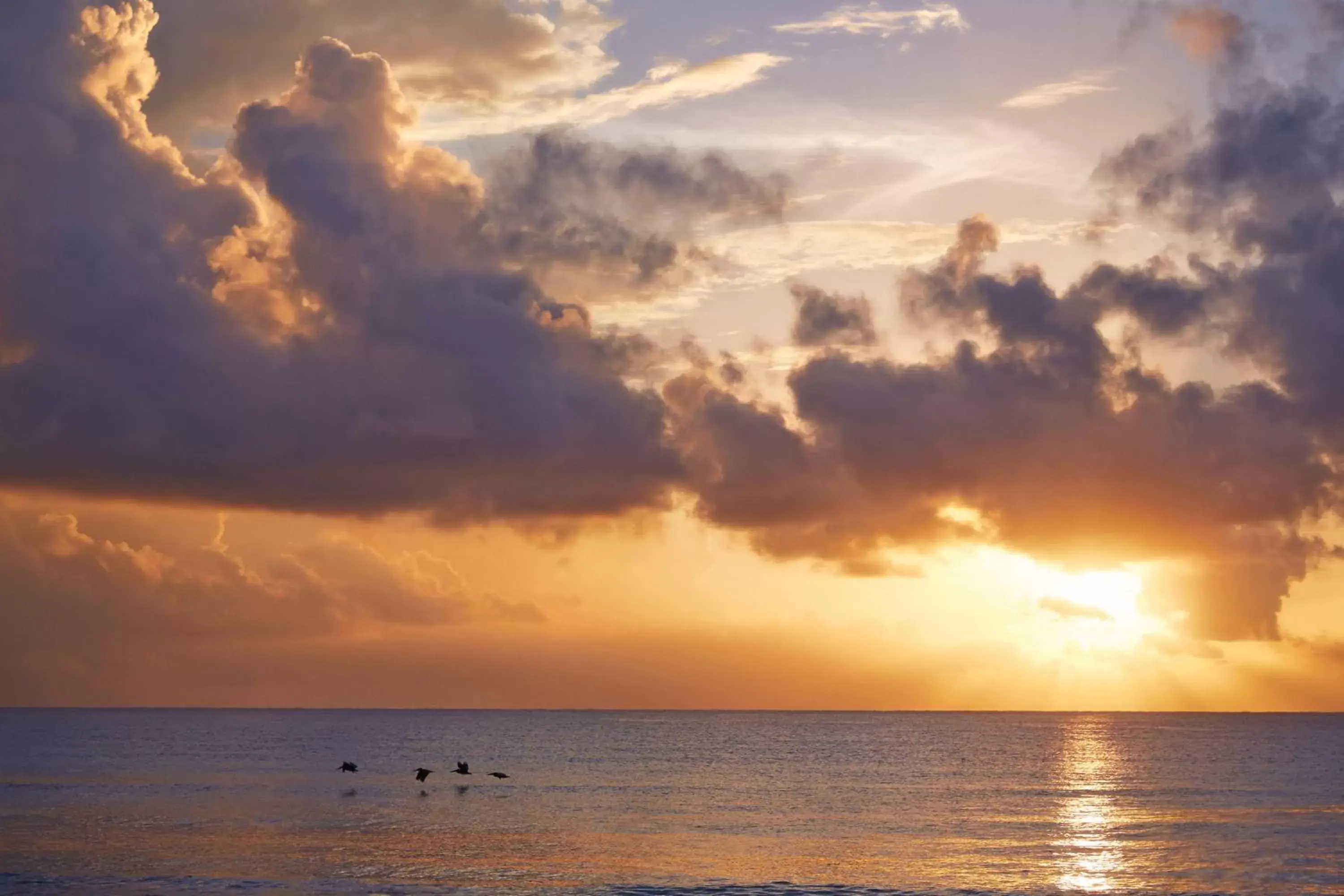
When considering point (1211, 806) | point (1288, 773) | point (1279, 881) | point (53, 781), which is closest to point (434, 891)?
point (1279, 881)

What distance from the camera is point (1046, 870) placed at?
8138 cm

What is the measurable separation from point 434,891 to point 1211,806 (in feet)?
263

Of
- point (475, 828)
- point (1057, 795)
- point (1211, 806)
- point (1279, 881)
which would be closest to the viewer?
point (1279, 881)

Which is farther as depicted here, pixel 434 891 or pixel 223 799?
pixel 223 799

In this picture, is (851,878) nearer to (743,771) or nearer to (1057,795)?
(1057,795)

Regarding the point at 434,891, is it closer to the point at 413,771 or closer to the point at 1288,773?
the point at 413,771

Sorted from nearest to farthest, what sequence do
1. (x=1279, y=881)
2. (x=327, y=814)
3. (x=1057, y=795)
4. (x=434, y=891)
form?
(x=434, y=891) → (x=1279, y=881) → (x=327, y=814) → (x=1057, y=795)

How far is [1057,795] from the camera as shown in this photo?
452 ft

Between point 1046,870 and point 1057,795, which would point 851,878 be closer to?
point 1046,870

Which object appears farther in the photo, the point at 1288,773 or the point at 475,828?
the point at 1288,773

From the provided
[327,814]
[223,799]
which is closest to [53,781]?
[223,799]

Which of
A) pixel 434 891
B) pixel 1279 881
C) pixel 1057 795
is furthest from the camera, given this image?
pixel 1057 795

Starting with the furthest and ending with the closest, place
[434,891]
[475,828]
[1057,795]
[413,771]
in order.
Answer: [413,771] < [1057,795] < [475,828] < [434,891]

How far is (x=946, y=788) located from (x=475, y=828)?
62.1 m
